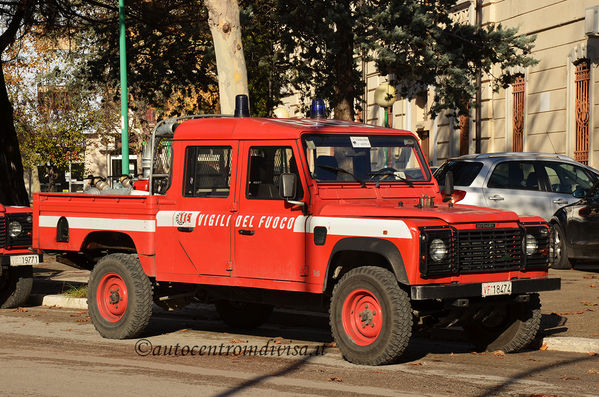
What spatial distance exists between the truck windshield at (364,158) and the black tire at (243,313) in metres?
2.53

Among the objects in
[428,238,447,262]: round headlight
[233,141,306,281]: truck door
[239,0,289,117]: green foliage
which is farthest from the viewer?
[239,0,289,117]: green foliage

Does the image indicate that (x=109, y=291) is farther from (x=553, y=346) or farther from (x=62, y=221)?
(x=553, y=346)

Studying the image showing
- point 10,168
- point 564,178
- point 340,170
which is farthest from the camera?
point 10,168

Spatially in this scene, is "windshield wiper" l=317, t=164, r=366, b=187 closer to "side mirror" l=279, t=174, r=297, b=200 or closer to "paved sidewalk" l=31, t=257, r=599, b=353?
"side mirror" l=279, t=174, r=297, b=200

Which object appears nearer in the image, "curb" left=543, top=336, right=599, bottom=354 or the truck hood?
the truck hood

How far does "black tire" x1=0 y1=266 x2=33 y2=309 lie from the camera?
545 inches

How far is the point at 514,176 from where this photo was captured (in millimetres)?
17844

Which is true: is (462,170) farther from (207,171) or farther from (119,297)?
(119,297)

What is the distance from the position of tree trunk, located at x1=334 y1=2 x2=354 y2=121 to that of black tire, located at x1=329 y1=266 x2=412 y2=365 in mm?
14371

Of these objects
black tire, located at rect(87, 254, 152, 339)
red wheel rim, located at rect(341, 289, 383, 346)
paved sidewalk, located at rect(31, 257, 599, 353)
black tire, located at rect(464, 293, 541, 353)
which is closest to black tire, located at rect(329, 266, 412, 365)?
red wheel rim, located at rect(341, 289, 383, 346)

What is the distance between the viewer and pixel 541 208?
1770 cm

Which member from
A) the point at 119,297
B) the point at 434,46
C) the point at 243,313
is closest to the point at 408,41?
the point at 434,46

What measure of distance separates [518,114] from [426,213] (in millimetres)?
20194

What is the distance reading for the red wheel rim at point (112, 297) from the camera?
10.9 metres
